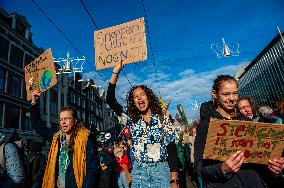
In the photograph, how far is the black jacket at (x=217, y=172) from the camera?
2.12 m

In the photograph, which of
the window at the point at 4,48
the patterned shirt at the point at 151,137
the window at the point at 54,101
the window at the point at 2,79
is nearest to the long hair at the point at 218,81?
the patterned shirt at the point at 151,137

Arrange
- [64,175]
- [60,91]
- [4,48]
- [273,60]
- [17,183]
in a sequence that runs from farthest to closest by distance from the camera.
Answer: [273,60], [60,91], [4,48], [64,175], [17,183]

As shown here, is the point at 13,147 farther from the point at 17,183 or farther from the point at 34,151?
the point at 34,151

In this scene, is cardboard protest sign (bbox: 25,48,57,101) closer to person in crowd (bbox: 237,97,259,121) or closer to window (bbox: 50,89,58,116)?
person in crowd (bbox: 237,97,259,121)

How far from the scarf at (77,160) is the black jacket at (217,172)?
5.43 ft

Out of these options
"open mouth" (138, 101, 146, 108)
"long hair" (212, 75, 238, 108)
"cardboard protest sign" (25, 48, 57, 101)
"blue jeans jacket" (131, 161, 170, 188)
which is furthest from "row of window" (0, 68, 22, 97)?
"long hair" (212, 75, 238, 108)

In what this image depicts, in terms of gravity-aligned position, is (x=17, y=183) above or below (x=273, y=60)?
below

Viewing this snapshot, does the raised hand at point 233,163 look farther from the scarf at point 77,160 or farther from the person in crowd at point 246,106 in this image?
the person in crowd at point 246,106

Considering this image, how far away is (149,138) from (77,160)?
94 cm

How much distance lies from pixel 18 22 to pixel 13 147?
33.3 meters

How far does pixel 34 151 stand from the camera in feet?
22.0

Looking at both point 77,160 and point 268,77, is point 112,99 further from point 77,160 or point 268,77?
point 268,77

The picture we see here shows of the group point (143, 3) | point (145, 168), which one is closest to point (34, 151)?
point (145, 168)

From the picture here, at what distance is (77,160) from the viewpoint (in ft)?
11.5
